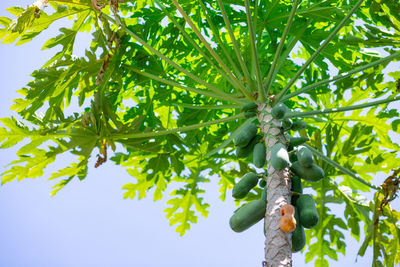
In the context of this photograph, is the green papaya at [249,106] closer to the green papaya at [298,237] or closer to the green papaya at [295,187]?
the green papaya at [295,187]

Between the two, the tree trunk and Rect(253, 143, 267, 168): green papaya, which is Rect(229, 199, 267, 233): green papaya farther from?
Rect(253, 143, 267, 168): green papaya

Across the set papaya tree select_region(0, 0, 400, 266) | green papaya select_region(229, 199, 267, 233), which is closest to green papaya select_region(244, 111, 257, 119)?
papaya tree select_region(0, 0, 400, 266)

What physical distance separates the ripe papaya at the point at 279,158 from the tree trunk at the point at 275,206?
0.04 metres

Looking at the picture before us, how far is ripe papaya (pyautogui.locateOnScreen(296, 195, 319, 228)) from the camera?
2076mm

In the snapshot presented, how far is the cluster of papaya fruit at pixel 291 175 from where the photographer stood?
210 cm

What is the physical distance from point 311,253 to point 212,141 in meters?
1.53

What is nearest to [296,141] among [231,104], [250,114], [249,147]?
[249,147]

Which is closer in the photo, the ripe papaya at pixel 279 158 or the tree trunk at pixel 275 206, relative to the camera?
the tree trunk at pixel 275 206

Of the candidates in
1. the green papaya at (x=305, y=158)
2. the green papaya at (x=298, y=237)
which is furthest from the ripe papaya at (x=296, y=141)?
the green papaya at (x=298, y=237)

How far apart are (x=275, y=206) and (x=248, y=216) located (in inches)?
6.7

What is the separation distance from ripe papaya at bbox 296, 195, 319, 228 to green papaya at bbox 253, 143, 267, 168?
42cm

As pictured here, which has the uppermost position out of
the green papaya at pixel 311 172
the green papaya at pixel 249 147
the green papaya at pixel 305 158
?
the green papaya at pixel 249 147

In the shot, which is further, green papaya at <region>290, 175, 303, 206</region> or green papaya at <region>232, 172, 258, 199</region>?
green papaya at <region>232, 172, 258, 199</region>

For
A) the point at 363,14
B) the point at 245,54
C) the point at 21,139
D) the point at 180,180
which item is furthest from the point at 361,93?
the point at 21,139
